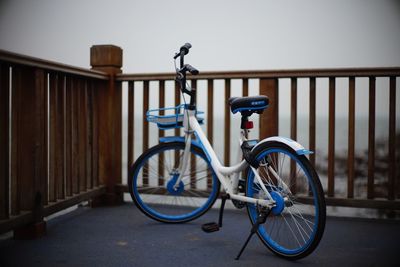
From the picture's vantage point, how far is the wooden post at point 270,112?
3.05 m

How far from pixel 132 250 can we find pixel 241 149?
0.84 meters

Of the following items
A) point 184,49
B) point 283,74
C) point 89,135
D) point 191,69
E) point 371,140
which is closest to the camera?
point 191,69

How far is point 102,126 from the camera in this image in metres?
3.40

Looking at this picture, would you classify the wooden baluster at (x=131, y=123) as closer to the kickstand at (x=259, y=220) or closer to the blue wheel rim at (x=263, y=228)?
the blue wheel rim at (x=263, y=228)

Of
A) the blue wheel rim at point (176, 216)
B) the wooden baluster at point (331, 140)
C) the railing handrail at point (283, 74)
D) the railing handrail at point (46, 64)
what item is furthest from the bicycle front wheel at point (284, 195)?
the railing handrail at point (46, 64)

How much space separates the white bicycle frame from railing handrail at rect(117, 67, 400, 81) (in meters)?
0.63

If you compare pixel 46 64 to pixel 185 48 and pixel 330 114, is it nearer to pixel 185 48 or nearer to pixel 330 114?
pixel 185 48

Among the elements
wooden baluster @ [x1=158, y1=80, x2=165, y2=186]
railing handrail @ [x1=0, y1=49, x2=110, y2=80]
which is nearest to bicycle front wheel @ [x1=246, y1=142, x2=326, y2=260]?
wooden baluster @ [x1=158, y1=80, x2=165, y2=186]

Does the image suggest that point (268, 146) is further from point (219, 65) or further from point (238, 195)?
point (219, 65)

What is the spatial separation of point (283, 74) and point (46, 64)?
67.4 inches

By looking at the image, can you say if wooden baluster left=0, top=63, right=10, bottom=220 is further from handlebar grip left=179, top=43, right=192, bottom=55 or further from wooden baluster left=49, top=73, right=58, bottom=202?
handlebar grip left=179, top=43, right=192, bottom=55

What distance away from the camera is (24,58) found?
86.5 inches

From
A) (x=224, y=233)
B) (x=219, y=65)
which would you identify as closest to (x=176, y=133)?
(x=219, y=65)

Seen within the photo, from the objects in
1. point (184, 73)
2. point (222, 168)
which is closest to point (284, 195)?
point (222, 168)
